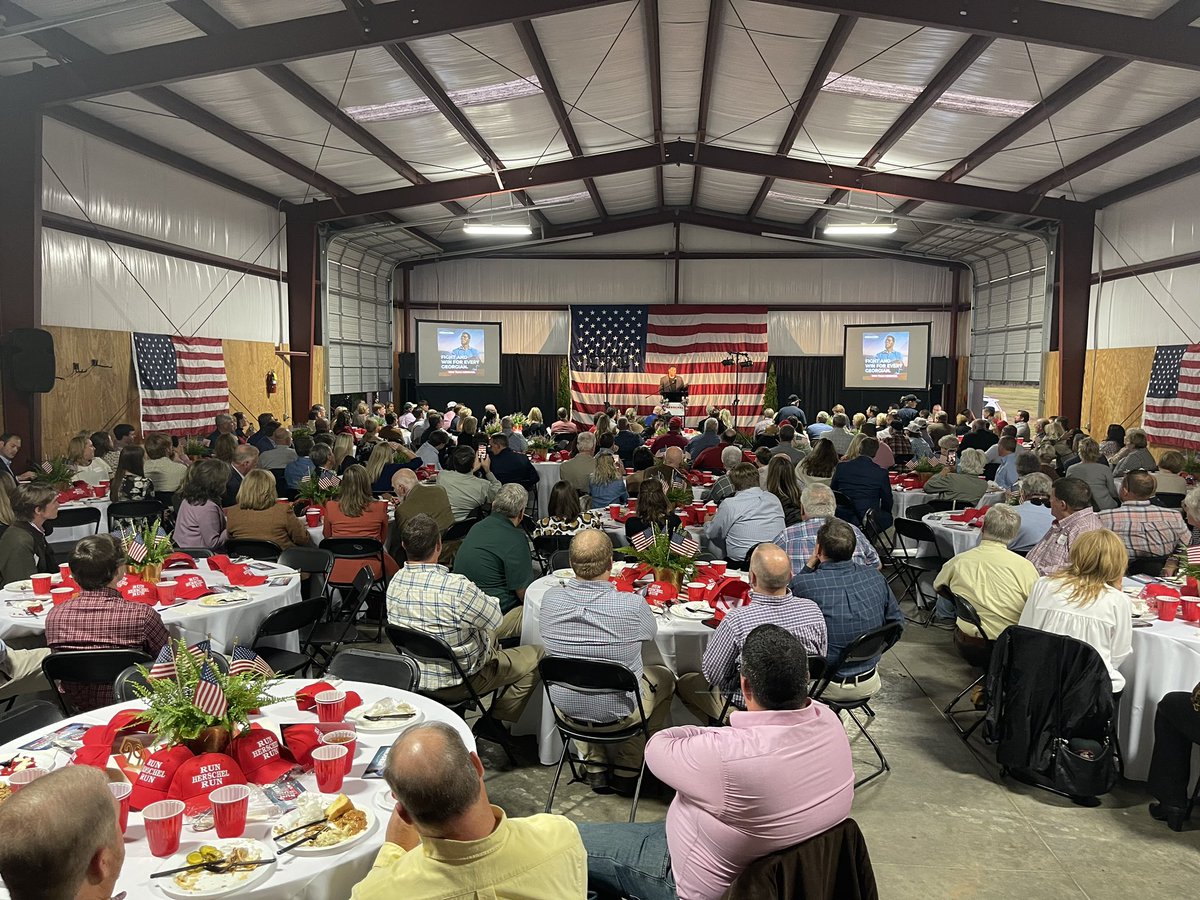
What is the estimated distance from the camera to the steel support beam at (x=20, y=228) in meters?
8.72

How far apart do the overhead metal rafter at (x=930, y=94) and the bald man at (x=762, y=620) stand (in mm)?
7357

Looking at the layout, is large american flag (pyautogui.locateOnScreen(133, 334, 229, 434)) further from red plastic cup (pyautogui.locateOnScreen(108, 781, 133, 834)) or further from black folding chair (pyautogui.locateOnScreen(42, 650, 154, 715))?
red plastic cup (pyautogui.locateOnScreen(108, 781, 133, 834))

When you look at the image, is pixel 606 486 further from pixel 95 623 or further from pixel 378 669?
pixel 95 623

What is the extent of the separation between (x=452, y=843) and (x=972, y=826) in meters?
3.12

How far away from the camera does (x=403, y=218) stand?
17.9 metres

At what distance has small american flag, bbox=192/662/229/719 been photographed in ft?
8.36

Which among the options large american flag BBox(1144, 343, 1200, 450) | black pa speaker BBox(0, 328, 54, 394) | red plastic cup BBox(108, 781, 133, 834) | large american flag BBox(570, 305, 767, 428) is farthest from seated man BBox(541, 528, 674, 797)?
large american flag BBox(570, 305, 767, 428)

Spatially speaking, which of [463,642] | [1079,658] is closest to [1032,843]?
[1079,658]

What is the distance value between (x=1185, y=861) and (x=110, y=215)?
12.3m

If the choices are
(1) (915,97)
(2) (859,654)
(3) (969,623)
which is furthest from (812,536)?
(1) (915,97)

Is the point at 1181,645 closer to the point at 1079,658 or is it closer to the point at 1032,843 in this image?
the point at 1079,658

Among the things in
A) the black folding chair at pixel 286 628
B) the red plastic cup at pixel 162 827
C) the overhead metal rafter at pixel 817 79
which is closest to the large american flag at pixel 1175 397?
the overhead metal rafter at pixel 817 79

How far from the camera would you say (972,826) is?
13.3ft

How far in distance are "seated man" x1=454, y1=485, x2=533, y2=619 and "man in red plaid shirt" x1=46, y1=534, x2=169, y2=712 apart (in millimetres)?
1840
